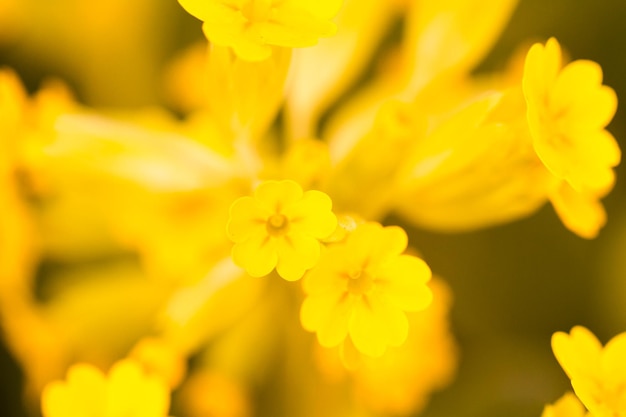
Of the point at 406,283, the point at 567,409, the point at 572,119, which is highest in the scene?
the point at 572,119

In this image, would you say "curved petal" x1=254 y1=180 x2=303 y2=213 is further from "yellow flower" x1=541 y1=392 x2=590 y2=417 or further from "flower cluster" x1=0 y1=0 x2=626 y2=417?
"yellow flower" x1=541 y1=392 x2=590 y2=417

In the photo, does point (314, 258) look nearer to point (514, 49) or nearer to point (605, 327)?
point (605, 327)

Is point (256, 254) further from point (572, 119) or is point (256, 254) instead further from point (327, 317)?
point (572, 119)

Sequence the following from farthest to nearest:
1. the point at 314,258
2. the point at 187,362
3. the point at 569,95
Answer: the point at 187,362 → the point at 569,95 → the point at 314,258

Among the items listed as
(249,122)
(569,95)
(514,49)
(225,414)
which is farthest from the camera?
(514,49)

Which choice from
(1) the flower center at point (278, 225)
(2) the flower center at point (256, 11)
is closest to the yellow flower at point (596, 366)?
(1) the flower center at point (278, 225)

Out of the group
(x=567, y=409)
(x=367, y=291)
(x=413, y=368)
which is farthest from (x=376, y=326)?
(x=413, y=368)

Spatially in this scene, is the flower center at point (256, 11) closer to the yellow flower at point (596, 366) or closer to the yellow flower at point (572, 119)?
the yellow flower at point (572, 119)

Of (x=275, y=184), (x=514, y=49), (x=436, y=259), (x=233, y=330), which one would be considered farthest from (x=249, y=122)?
(x=514, y=49)
